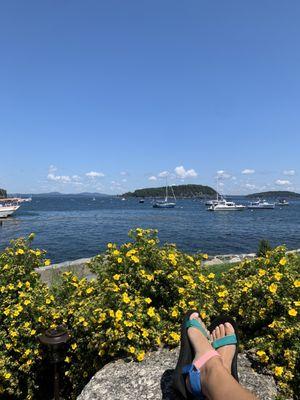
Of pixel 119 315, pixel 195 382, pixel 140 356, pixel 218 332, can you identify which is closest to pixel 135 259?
pixel 119 315

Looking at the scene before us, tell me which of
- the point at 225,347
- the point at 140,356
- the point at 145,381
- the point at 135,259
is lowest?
the point at 145,381

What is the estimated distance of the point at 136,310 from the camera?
126 inches

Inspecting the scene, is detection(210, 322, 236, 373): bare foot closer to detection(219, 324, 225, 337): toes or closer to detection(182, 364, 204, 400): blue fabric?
detection(219, 324, 225, 337): toes

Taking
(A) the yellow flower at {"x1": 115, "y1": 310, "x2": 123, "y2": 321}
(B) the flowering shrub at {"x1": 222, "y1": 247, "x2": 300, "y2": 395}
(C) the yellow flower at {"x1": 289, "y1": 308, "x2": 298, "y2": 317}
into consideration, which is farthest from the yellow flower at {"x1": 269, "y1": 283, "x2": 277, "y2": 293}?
(A) the yellow flower at {"x1": 115, "y1": 310, "x2": 123, "y2": 321}

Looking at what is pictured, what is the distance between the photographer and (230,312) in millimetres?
3773

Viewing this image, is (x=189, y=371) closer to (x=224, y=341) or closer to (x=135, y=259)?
(x=224, y=341)

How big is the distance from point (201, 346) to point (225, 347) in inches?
13.0

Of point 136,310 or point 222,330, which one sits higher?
point 136,310

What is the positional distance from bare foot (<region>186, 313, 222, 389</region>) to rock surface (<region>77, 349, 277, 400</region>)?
36 centimetres

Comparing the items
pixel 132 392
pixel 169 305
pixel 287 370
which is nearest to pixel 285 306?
pixel 287 370

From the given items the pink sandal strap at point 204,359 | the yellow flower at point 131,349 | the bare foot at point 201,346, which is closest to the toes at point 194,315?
the bare foot at point 201,346

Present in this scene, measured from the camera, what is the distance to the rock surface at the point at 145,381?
270 centimetres

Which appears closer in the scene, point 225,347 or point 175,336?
point 225,347

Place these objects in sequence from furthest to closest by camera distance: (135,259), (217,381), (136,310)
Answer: (135,259)
(136,310)
(217,381)
